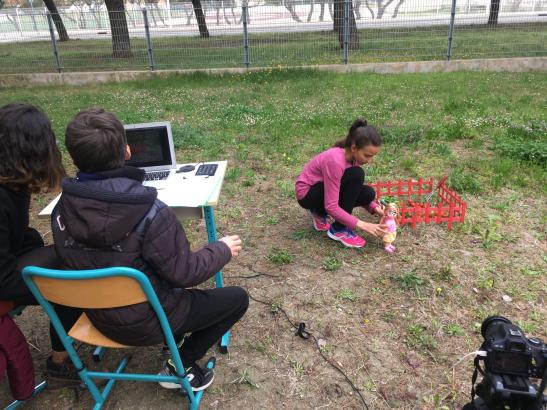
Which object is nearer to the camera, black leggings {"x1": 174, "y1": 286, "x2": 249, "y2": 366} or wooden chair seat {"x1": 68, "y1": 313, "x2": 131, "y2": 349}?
wooden chair seat {"x1": 68, "y1": 313, "x2": 131, "y2": 349}

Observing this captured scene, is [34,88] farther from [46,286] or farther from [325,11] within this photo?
Answer: [46,286]

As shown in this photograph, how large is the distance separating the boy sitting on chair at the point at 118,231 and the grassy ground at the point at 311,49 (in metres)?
9.80

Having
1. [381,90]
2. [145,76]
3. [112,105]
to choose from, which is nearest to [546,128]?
[381,90]

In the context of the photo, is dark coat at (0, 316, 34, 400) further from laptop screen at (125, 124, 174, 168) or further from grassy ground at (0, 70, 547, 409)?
laptop screen at (125, 124, 174, 168)

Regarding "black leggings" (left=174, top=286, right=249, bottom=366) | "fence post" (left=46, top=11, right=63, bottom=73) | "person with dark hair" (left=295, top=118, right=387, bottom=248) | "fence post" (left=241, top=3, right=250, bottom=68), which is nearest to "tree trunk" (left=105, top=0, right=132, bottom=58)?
"fence post" (left=46, top=11, right=63, bottom=73)

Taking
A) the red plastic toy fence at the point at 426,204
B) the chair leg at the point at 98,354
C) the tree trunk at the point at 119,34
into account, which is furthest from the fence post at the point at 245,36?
the chair leg at the point at 98,354

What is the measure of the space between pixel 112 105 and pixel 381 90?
16.9ft

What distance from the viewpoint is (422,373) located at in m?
2.38

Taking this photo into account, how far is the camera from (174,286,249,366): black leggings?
6.66ft

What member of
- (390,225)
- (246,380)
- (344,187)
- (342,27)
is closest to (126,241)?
(246,380)

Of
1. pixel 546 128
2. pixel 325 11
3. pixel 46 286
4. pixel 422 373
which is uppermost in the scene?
pixel 325 11

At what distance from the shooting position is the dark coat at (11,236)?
191 centimetres

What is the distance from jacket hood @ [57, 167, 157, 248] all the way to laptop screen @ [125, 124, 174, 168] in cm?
131

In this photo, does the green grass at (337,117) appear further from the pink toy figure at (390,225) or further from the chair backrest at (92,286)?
the chair backrest at (92,286)
